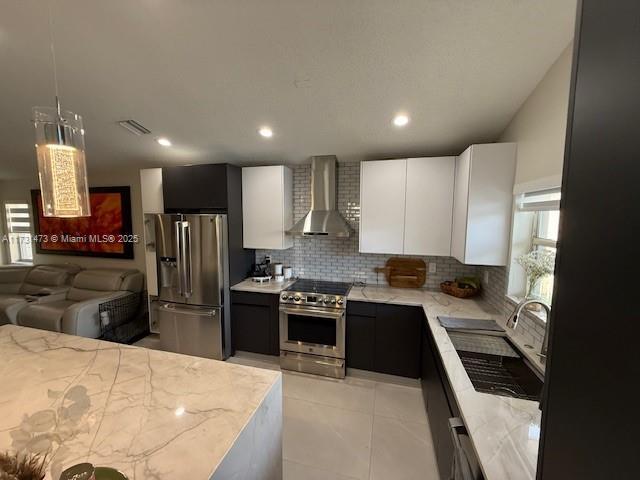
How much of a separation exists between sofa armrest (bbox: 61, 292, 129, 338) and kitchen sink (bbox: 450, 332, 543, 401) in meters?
4.02

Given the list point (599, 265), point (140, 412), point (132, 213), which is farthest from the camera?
point (132, 213)

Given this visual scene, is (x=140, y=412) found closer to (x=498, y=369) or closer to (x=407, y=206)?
(x=498, y=369)

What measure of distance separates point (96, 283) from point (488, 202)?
4999mm

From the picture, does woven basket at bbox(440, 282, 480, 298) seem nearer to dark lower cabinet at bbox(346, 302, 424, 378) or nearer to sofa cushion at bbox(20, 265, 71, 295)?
dark lower cabinet at bbox(346, 302, 424, 378)

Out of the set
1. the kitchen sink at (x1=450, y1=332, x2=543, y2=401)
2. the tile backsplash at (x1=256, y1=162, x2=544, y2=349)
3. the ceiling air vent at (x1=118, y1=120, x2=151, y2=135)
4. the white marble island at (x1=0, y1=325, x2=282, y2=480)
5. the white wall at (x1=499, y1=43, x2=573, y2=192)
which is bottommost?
the kitchen sink at (x1=450, y1=332, x2=543, y2=401)

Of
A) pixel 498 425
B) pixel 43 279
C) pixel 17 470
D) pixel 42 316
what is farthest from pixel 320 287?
pixel 43 279

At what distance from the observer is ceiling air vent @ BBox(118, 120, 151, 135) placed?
2635mm

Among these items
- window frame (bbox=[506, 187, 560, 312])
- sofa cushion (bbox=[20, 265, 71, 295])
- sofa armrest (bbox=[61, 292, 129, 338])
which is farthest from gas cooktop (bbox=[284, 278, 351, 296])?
sofa cushion (bbox=[20, 265, 71, 295])

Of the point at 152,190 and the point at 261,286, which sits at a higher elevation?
the point at 152,190

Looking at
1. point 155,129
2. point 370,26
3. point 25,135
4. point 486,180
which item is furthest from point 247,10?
point 25,135

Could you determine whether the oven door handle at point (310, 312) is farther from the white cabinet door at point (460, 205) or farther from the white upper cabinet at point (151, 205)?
the white upper cabinet at point (151, 205)

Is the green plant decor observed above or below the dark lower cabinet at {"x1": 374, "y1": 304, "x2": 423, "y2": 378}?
above

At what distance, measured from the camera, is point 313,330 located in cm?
286

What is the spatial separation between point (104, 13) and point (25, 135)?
2.66 m
